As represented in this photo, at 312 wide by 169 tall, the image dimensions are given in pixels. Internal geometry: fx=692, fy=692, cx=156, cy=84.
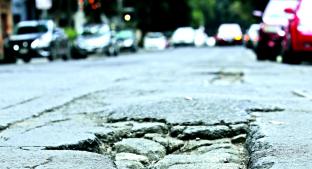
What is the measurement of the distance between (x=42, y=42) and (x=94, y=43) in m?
6.40

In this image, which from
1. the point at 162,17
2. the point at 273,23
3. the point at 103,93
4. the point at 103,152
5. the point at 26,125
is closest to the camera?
the point at 103,152

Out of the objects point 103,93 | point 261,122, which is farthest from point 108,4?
point 261,122

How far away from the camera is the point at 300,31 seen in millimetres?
15469

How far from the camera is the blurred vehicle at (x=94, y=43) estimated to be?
30.8 m

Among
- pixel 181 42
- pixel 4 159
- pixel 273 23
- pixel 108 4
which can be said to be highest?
pixel 4 159

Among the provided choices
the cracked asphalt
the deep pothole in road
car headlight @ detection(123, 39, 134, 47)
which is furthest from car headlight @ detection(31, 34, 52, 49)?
the deep pothole in road

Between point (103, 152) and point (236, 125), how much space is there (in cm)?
132

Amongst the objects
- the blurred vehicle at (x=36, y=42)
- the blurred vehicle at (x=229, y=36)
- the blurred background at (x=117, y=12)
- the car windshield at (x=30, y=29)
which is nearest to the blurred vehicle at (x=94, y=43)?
the blurred background at (x=117, y=12)

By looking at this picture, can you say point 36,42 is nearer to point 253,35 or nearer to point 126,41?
point 253,35

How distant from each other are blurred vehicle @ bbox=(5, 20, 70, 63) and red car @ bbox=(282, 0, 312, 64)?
11328 millimetres

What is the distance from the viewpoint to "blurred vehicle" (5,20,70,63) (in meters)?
24.9

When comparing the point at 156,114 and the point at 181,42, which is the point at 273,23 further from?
the point at 181,42

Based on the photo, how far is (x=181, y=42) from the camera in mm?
58688

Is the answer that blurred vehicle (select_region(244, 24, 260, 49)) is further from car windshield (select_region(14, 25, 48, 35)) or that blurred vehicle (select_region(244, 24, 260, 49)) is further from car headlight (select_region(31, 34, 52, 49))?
car windshield (select_region(14, 25, 48, 35))
